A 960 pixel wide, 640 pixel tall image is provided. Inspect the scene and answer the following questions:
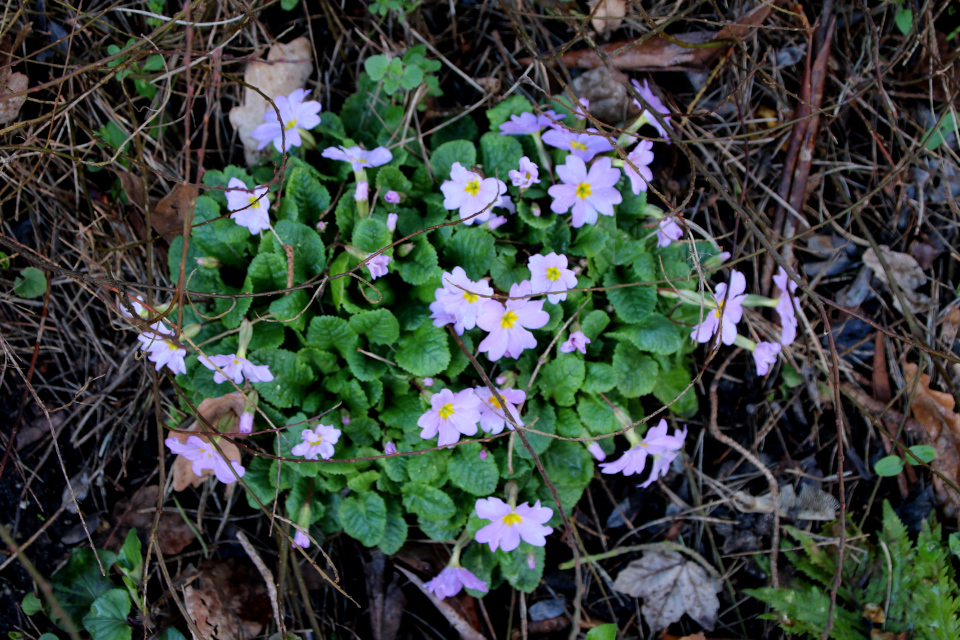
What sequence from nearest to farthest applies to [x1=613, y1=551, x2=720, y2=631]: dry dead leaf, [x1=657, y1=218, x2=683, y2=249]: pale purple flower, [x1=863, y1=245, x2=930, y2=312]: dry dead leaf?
[x1=657, y1=218, x2=683, y2=249]: pale purple flower → [x1=613, y1=551, x2=720, y2=631]: dry dead leaf → [x1=863, y1=245, x2=930, y2=312]: dry dead leaf

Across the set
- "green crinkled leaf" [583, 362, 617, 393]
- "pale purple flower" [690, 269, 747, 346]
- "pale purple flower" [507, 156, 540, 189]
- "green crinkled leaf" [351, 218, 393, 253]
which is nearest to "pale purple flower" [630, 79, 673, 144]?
"pale purple flower" [507, 156, 540, 189]

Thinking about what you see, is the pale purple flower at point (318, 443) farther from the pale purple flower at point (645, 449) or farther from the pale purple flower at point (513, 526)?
the pale purple flower at point (645, 449)

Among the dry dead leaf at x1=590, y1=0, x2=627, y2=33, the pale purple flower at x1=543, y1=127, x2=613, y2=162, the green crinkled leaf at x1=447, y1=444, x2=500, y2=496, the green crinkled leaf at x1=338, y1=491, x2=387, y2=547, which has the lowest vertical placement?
the green crinkled leaf at x1=338, y1=491, x2=387, y2=547

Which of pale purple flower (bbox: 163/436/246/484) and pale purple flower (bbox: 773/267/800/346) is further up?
pale purple flower (bbox: 773/267/800/346)

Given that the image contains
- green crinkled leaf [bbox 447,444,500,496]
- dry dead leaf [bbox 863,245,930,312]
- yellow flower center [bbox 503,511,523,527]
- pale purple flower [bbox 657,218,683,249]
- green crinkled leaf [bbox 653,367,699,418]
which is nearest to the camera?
yellow flower center [bbox 503,511,523,527]

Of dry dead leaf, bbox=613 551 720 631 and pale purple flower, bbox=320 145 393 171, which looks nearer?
pale purple flower, bbox=320 145 393 171

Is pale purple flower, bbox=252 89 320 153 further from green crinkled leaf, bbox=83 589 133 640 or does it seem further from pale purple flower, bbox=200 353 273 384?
green crinkled leaf, bbox=83 589 133 640

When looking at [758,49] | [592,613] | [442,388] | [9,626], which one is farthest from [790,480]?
[9,626]
